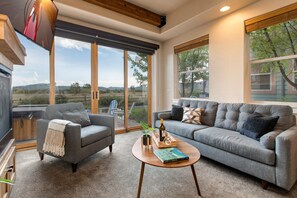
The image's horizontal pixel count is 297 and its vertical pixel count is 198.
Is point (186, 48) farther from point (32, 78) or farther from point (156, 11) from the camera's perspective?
point (32, 78)

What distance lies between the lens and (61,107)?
8.47 ft

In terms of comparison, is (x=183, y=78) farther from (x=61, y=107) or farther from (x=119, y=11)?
(x=61, y=107)

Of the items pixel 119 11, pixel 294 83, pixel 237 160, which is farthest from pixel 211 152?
pixel 119 11

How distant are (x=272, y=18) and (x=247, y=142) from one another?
1993mm

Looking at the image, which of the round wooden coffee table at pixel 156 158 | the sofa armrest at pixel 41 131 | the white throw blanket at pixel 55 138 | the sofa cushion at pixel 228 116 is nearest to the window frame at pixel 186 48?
the sofa cushion at pixel 228 116

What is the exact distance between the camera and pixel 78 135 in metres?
1.99

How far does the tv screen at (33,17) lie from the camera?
1.43 m

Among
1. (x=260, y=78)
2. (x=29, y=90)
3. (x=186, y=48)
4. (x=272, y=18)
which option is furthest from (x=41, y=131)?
(x=272, y=18)

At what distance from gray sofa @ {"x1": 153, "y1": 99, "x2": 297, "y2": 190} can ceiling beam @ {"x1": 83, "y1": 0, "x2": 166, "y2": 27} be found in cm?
219

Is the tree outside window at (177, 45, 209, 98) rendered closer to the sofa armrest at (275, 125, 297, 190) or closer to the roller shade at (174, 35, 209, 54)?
the roller shade at (174, 35, 209, 54)

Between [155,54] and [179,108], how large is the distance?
1.97 metres

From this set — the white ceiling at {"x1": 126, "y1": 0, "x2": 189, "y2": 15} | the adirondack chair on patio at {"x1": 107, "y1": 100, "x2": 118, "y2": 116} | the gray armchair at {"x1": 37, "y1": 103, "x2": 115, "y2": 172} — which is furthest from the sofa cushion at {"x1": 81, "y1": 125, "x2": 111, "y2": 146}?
the white ceiling at {"x1": 126, "y1": 0, "x2": 189, "y2": 15}

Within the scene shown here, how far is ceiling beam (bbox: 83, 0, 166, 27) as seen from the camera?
2920mm

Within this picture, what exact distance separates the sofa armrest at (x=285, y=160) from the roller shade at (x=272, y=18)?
1801 millimetres
